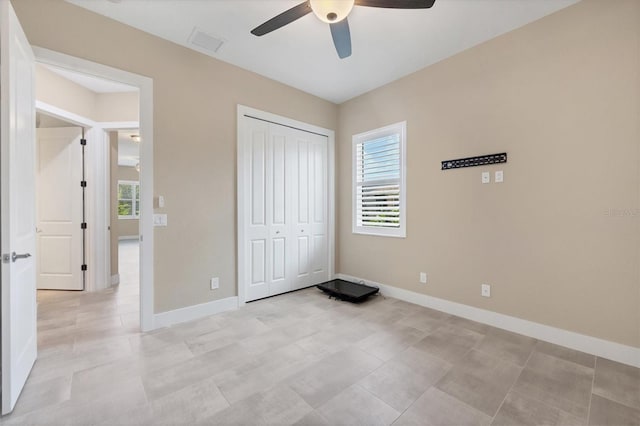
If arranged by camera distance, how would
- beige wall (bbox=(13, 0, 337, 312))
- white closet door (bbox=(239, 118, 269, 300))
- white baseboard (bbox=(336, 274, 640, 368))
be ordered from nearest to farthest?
white baseboard (bbox=(336, 274, 640, 368)), beige wall (bbox=(13, 0, 337, 312)), white closet door (bbox=(239, 118, 269, 300))

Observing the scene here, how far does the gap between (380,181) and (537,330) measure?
2.35 metres

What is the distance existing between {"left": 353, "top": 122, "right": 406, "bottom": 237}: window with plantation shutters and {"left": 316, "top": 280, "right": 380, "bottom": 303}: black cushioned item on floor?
0.79 m

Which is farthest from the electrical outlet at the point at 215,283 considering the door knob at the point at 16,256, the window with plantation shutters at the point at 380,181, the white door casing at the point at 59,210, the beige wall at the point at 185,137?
the white door casing at the point at 59,210

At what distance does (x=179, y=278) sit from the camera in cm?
291

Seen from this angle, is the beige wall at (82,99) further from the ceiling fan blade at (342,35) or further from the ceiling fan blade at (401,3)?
the ceiling fan blade at (401,3)

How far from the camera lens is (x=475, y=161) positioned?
288 centimetres

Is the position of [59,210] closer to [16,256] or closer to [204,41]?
[16,256]

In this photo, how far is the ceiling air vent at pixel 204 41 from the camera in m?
2.71

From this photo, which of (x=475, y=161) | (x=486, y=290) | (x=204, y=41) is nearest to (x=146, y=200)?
(x=204, y=41)

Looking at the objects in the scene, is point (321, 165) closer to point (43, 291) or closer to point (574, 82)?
point (574, 82)

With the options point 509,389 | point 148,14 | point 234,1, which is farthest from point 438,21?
point 509,389

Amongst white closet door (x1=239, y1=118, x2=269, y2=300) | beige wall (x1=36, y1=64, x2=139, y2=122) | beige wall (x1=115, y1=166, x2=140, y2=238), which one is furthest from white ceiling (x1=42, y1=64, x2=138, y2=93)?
beige wall (x1=115, y1=166, x2=140, y2=238)

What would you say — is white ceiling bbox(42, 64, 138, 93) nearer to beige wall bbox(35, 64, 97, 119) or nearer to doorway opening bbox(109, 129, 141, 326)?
beige wall bbox(35, 64, 97, 119)

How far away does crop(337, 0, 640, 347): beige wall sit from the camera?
2.14 metres
